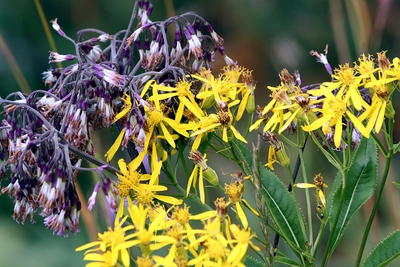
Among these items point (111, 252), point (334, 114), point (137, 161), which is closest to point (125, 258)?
point (111, 252)

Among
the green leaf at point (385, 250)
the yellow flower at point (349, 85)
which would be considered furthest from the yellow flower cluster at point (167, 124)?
the green leaf at point (385, 250)

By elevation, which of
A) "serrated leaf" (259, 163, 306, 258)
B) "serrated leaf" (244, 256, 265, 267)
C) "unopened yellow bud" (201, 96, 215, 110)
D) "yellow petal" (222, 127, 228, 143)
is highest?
"unopened yellow bud" (201, 96, 215, 110)

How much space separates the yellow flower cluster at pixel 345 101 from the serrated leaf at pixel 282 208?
0.49ft

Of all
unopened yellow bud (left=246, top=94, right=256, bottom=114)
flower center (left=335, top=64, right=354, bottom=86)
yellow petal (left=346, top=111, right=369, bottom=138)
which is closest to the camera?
yellow petal (left=346, top=111, right=369, bottom=138)

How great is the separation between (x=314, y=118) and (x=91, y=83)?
0.50 m

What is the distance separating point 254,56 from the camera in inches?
183

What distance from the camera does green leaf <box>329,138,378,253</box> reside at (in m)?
1.25

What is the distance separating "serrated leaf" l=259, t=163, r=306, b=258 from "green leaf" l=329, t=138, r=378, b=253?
0.26 ft

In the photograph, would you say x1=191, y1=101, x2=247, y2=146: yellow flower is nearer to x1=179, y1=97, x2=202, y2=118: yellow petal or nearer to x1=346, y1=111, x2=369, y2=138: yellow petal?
x1=179, y1=97, x2=202, y2=118: yellow petal

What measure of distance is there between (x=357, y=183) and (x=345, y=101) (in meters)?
0.24

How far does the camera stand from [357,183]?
1262 mm

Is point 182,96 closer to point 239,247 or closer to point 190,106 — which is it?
point 190,106

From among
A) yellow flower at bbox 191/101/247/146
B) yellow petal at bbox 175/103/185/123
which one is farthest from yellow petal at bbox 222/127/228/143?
yellow petal at bbox 175/103/185/123

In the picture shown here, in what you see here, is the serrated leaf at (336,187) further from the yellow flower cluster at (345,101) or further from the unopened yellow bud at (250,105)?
the unopened yellow bud at (250,105)
